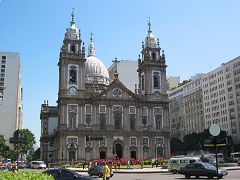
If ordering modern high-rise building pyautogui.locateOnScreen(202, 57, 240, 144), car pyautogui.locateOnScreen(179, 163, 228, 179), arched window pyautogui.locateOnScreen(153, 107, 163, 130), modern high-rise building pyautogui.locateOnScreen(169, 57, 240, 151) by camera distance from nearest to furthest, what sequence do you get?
car pyautogui.locateOnScreen(179, 163, 228, 179) → arched window pyautogui.locateOnScreen(153, 107, 163, 130) → modern high-rise building pyautogui.locateOnScreen(202, 57, 240, 144) → modern high-rise building pyautogui.locateOnScreen(169, 57, 240, 151)

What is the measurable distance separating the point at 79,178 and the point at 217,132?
902 centimetres

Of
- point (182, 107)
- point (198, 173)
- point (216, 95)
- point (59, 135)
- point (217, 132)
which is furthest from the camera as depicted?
point (182, 107)

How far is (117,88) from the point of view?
242 feet

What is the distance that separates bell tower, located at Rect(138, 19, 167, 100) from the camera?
76.6 meters

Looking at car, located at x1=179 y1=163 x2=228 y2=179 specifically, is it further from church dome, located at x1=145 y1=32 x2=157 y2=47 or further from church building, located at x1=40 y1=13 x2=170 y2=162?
church dome, located at x1=145 y1=32 x2=157 y2=47

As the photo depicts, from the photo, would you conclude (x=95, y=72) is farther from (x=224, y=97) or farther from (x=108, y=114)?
(x=224, y=97)

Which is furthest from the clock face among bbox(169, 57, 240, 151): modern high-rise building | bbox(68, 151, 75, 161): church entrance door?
bbox(169, 57, 240, 151): modern high-rise building

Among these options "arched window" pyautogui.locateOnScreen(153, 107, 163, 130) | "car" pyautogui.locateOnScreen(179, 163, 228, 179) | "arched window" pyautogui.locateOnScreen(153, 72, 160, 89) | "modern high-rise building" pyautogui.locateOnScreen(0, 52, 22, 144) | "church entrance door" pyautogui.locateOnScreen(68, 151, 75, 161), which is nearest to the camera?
"car" pyautogui.locateOnScreen(179, 163, 228, 179)

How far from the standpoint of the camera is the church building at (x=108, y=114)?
6862cm

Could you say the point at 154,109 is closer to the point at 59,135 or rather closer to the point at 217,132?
the point at 59,135

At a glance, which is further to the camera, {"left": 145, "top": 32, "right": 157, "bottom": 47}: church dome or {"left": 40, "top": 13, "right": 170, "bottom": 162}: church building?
{"left": 145, "top": 32, "right": 157, "bottom": 47}: church dome

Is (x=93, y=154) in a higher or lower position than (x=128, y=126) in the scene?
lower

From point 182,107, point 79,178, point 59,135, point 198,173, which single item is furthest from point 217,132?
point 182,107

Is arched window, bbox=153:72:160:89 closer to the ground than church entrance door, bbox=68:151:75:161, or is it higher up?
higher up
